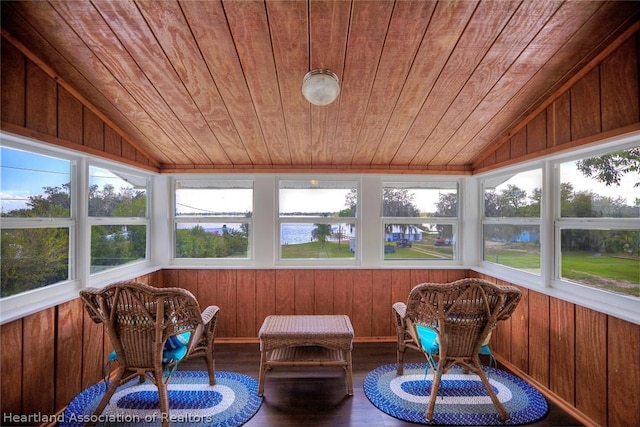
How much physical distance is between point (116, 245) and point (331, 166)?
2.38 m

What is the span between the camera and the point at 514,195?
295 centimetres

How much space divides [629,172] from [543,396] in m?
1.76

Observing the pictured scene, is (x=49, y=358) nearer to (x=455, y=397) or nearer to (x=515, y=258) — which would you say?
(x=455, y=397)

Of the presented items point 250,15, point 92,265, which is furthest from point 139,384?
point 250,15

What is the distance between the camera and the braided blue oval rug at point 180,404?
6.59 ft

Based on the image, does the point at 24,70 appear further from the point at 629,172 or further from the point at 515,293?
the point at 629,172

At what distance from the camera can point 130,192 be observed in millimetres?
3148

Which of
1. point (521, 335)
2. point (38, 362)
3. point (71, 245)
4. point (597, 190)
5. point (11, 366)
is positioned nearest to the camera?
point (11, 366)

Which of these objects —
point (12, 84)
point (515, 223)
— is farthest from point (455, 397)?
point (12, 84)

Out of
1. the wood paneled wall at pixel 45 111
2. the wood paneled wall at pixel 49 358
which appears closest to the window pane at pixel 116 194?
the wood paneled wall at pixel 45 111

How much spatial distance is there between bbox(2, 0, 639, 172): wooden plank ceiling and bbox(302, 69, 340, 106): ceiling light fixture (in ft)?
0.17

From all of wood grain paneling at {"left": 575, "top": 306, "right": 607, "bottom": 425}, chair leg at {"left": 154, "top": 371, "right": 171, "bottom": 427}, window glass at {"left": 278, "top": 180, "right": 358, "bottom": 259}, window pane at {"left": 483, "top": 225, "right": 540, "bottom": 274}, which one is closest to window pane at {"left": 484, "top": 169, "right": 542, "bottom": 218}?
window pane at {"left": 483, "top": 225, "right": 540, "bottom": 274}

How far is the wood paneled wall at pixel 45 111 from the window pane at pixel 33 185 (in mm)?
197

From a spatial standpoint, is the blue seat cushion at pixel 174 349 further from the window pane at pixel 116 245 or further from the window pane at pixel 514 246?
the window pane at pixel 514 246
